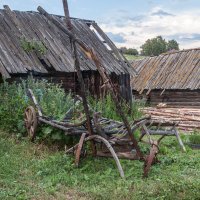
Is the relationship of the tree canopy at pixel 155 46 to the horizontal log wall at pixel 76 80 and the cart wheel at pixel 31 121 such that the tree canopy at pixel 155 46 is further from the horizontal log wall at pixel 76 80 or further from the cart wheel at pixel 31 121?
the cart wheel at pixel 31 121

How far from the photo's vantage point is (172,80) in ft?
74.3

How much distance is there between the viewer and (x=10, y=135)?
29.0 ft

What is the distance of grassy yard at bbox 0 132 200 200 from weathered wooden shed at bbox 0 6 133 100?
3.91m

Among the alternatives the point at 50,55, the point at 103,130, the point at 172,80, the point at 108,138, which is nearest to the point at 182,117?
the point at 50,55

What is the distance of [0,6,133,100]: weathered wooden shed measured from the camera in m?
12.2

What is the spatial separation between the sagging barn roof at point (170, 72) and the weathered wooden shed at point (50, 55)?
6670 millimetres

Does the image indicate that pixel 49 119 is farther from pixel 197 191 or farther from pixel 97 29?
pixel 97 29

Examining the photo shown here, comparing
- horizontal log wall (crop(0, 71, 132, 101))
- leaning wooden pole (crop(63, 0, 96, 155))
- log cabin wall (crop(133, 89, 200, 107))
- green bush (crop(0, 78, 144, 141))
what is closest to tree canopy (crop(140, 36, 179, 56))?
log cabin wall (crop(133, 89, 200, 107))

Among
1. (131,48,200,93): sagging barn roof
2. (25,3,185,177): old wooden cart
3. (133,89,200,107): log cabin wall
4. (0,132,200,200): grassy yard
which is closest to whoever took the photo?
(0,132,200,200): grassy yard

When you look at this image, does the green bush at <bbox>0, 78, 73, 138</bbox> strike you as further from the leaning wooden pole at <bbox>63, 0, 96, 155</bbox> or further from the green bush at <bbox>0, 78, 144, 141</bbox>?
the leaning wooden pole at <bbox>63, 0, 96, 155</bbox>

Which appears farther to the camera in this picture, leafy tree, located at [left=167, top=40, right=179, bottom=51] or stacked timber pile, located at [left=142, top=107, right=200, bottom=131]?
leafy tree, located at [left=167, top=40, right=179, bottom=51]

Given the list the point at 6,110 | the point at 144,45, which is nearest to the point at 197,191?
the point at 6,110

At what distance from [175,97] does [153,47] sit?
126 ft

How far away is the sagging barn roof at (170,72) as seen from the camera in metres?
21.9
